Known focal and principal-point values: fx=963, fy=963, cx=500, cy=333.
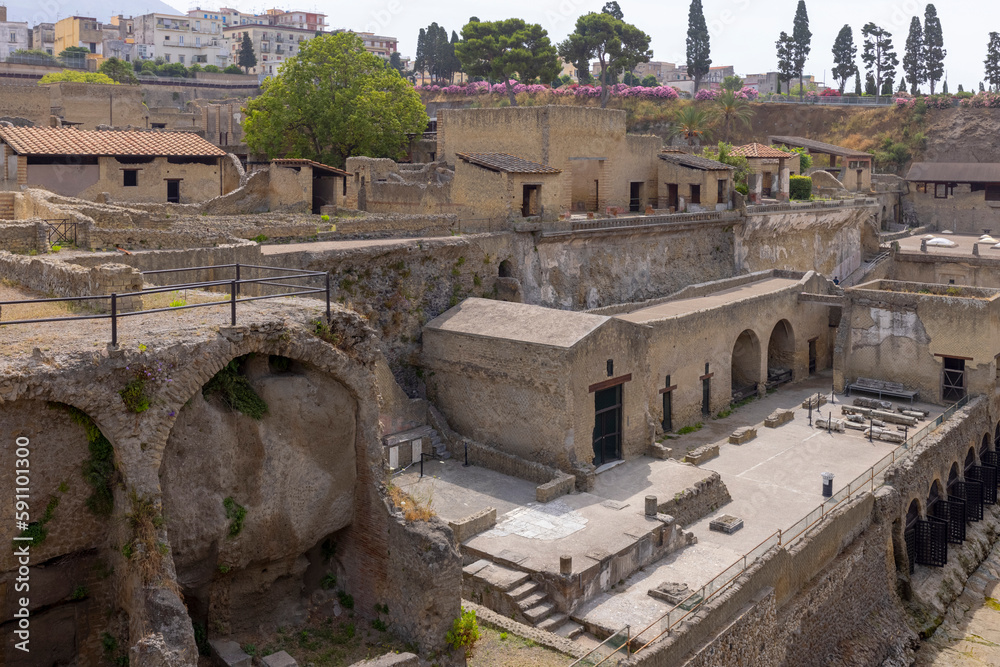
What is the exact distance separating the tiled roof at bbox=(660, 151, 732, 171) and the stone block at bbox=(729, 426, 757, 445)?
16571mm

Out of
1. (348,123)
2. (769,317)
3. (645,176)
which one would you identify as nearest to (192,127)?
(348,123)

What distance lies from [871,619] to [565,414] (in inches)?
362

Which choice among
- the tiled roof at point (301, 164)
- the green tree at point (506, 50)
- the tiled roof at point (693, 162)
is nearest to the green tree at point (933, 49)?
the green tree at point (506, 50)

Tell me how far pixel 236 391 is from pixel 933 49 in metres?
90.2

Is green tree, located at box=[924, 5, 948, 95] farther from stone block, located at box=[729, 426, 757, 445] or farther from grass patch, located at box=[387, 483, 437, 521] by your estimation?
grass patch, located at box=[387, 483, 437, 521]

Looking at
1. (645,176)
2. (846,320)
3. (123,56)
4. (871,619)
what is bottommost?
(871,619)

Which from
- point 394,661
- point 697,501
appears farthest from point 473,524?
point 394,661

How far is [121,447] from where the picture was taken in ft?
36.8

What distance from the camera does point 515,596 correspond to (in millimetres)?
17828

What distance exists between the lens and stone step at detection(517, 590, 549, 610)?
17703 millimetres

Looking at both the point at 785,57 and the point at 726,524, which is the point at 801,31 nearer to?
the point at 785,57

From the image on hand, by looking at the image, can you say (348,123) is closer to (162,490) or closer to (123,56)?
(162,490)

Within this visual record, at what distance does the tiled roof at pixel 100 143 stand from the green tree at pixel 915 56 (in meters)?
72.3

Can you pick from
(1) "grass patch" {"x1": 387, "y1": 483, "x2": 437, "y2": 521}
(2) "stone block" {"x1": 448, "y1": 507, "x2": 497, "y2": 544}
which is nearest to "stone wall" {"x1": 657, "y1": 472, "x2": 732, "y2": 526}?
(2) "stone block" {"x1": 448, "y1": 507, "x2": 497, "y2": 544}
